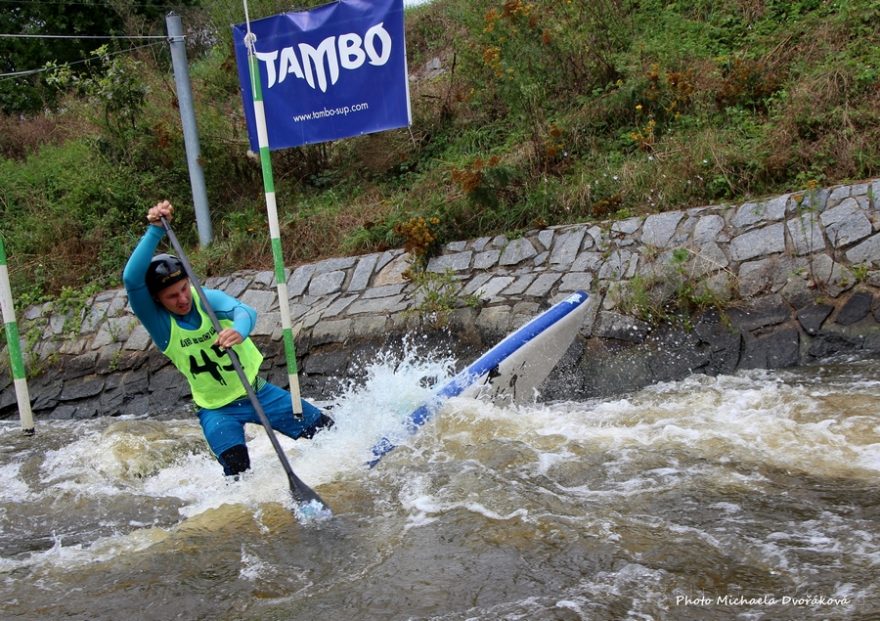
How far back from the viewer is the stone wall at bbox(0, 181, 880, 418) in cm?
639

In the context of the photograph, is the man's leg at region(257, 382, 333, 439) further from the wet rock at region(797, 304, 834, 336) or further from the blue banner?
the blue banner

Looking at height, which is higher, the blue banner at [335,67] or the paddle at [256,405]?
the blue banner at [335,67]

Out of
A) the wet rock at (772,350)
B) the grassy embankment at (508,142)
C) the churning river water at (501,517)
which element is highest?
the grassy embankment at (508,142)

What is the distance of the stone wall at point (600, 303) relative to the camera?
639 centimetres

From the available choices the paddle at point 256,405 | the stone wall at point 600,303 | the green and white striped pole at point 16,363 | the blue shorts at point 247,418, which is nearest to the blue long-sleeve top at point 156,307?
the paddle at point 256,405

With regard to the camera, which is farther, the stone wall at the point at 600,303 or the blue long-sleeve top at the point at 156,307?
the stone wall at the point at 600,303

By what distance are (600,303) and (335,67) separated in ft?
→ 12.6

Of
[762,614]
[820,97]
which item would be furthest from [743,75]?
[762,614]

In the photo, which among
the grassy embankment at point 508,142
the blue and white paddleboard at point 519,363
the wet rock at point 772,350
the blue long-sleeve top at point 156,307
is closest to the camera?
the blue long-sleeve top at point 156,307

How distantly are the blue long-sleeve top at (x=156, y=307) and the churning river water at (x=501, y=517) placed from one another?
107cm

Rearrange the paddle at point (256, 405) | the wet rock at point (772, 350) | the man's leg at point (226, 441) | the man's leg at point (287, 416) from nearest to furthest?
1. the paddle at point (256, 405)
2. the man's leg at point (226, 441)
3. the man's leg at point (287, 416)
4. the wet rock at point (772, 350)

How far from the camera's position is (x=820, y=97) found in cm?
757

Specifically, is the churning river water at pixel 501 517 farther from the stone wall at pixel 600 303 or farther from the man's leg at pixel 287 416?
the stone wall at pixel 600 303

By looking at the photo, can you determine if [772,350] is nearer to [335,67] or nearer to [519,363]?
[519,363]
